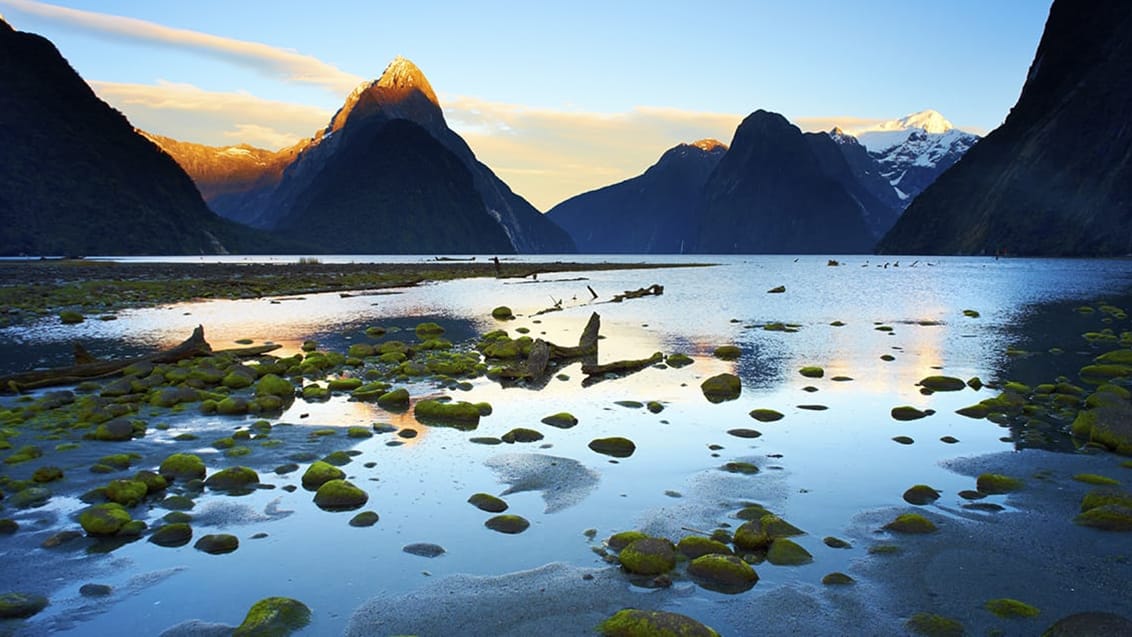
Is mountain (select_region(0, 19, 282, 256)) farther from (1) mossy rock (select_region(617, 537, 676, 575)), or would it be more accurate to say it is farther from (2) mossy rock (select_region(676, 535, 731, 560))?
(2) mossy rock (select_region(676, 535, 731, 560))

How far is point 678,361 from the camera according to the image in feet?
66.2

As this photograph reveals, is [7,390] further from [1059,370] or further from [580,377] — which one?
[1059,370]

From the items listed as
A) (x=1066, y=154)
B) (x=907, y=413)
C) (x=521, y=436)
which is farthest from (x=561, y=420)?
(x=1066, y=154)

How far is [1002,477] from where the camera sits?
950 cm

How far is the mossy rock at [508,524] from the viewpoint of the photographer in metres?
7.96

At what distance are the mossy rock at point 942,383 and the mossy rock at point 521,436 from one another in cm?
1014

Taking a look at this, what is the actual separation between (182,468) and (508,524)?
5007mm

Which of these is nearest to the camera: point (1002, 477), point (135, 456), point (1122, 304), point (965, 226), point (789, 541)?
point (789, 541)

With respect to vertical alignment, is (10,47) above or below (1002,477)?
above

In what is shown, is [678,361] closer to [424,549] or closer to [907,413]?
[907,413]

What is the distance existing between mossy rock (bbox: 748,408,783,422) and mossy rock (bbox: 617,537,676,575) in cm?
674

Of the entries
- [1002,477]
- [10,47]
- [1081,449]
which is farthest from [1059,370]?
[10,47]

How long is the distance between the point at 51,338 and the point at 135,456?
1925 cm

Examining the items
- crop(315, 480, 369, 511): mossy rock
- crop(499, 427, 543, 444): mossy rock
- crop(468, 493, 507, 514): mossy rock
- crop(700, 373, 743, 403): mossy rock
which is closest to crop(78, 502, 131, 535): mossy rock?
crop(315, 480, 369, 511): mossy rock
